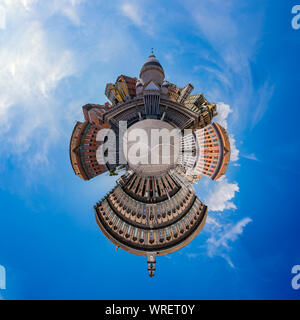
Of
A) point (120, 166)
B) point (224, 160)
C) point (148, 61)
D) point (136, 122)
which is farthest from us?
point (148, 61)

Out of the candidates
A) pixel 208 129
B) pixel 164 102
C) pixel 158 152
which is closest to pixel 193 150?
pixel 208 129

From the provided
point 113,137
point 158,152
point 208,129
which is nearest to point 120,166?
point 113,137

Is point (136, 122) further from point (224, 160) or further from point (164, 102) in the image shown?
point (224, 160)

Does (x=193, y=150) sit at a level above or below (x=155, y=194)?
above

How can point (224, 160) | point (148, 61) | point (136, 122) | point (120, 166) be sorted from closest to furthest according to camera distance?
point (224, 160)
point (136, 122)
point (120, 166)
point (148, 61)

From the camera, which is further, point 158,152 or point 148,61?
point 148,61

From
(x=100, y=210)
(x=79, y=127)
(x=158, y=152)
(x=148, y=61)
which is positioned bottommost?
(x=100, y=210)
